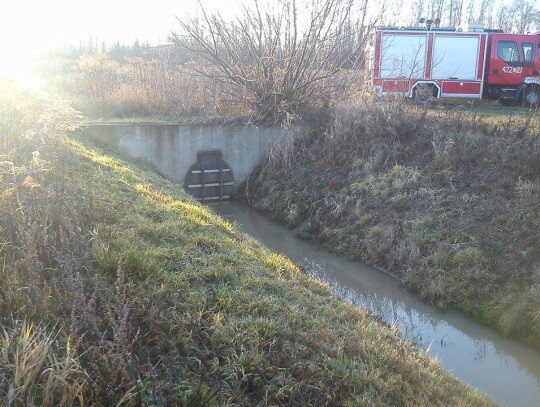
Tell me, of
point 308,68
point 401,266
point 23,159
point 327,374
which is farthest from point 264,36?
point 327,374

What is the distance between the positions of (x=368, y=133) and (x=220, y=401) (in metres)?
10.7

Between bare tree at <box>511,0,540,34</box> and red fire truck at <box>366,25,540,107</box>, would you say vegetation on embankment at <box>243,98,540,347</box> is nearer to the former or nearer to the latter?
red fire truck at <box>366,25,540,107</box>

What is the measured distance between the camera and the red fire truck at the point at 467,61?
1744cm

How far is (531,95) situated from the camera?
17.2 m

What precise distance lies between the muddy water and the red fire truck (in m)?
9.54

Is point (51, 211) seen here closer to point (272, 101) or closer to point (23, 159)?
point (23, 159)

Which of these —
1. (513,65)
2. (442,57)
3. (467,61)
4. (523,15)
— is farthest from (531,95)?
(523,15)

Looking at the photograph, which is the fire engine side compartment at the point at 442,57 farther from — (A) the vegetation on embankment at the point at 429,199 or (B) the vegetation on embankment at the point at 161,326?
(B) the vegetation on embankment at the point at 161,326

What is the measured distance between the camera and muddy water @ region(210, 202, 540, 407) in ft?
20.0

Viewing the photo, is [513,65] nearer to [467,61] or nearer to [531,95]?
[531,95]

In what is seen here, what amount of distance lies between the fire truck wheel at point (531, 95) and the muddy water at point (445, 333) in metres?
11.1

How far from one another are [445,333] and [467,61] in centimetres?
1356

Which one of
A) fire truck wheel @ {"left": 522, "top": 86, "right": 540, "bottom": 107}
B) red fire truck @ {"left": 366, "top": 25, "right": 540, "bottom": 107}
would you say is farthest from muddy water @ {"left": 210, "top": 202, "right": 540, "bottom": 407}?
fire truck wheel @ {"left": 522, "top": 86, "right": 540, "bottom": 107}

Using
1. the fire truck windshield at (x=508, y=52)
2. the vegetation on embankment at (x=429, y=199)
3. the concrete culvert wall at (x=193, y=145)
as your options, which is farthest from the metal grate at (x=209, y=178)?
the fire truck windshield at (x=508, y=52)
